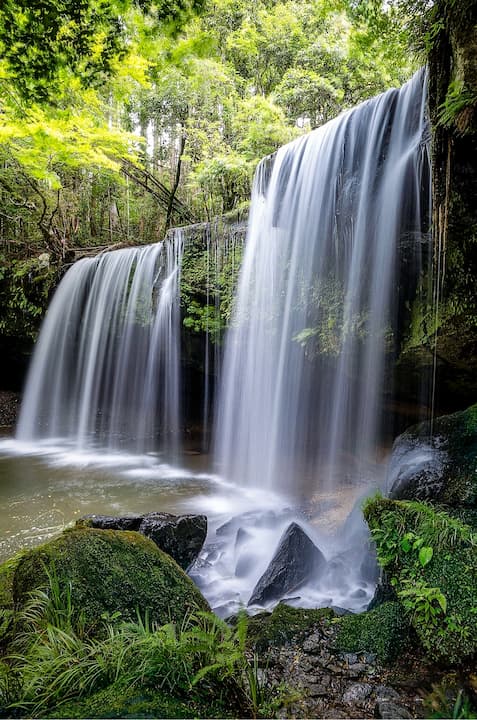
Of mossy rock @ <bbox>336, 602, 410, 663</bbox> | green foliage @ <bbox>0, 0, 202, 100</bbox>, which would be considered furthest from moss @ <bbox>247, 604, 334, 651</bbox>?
green foliage @ <bbox>0, 0, 202, 100</bbox>

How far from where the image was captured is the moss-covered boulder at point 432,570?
227 centimetres

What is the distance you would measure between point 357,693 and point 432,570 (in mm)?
932

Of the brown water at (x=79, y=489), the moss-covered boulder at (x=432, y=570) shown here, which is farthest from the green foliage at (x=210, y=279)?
the moss-covered boulder at (x=432, y=570)

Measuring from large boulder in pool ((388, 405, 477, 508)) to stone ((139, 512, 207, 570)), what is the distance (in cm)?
239

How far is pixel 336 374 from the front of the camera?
23.3ft

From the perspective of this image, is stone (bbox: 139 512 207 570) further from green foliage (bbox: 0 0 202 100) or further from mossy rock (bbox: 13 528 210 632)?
green foliage (bbox: 0 0 202 100)

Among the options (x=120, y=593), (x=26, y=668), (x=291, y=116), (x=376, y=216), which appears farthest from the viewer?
(x=291, y=116)

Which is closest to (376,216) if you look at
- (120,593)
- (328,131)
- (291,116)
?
(328,131)

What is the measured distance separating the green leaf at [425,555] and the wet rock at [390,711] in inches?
34.6

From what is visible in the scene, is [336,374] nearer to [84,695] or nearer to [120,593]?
[120,593]

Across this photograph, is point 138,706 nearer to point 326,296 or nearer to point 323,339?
point 323,339

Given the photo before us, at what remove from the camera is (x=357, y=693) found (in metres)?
2.11

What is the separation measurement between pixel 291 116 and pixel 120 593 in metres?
14.7

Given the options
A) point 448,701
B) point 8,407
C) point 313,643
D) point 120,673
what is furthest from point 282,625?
point 8,407
